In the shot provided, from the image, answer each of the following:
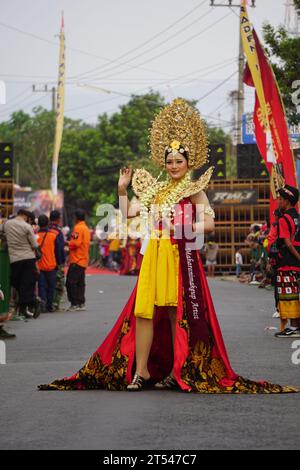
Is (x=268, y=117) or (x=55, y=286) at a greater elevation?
(x=268, y=117)

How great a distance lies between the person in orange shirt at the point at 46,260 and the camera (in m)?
21.6

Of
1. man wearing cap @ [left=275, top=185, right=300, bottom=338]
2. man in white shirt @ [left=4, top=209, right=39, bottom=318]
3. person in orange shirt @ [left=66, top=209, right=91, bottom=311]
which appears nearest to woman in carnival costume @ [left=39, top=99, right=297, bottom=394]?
man wearing cap @ [left=275, top=185, right=300, bottom=338]

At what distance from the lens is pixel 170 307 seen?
31.9 feet

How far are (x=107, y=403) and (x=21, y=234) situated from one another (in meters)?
10.5

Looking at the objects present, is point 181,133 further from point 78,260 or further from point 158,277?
point 78,260

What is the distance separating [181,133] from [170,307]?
1.48 meters

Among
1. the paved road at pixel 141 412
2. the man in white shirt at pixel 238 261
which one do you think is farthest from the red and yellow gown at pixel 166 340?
the man in white shirt at pixel 238 261

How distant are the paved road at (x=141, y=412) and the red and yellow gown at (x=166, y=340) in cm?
24

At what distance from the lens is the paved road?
22.9 feet

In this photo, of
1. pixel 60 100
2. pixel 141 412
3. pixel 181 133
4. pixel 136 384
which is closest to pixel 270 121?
pixel 181 133

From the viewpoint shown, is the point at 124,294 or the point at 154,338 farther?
the point at 124,294
